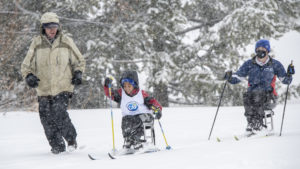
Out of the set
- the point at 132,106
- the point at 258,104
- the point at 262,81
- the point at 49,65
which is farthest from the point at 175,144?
the point at 49,65

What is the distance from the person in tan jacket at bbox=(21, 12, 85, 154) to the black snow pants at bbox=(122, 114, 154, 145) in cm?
78

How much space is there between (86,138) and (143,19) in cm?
731

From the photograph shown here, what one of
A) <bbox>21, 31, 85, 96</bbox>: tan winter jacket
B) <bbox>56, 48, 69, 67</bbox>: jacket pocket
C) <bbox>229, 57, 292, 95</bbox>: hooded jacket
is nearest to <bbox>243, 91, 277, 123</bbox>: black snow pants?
<bbox>229, 57, 292, 95</bbox>: hooded jacket

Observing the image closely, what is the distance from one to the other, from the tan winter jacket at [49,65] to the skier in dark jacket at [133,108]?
2.13ft

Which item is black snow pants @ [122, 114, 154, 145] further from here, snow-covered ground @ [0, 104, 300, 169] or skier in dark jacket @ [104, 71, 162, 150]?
snow-covered ground @ [0, 104, 300, 169]

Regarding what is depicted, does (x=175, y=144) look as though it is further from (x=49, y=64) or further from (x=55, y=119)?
(x=49, y=64)

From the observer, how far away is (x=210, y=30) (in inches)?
575

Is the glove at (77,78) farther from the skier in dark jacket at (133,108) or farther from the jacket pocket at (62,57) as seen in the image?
the skier in dark jacket at (133,108)

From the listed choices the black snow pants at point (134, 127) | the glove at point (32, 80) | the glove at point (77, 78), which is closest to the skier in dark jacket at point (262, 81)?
the black snow pants at point (134, 127)

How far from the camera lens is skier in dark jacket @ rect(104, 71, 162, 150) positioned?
5.53m

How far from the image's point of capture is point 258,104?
693 centimetres

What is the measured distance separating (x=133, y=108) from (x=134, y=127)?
0.94 ft

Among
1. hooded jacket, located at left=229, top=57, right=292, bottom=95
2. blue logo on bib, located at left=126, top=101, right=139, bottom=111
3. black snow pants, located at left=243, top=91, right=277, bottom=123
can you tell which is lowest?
black snow pants, located at left=243, top=91, right=277, bottom=123

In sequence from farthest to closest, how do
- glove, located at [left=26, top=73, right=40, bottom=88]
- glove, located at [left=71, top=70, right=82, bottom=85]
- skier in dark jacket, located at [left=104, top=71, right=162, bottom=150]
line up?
skier in dark jacket, located at [left=104, top=71, right=162, bottom=150] → glove, located at [left=71, top=70, right=82, bottom=85] → glove, located at [left=26, top=73, right=40, bottom=88]
